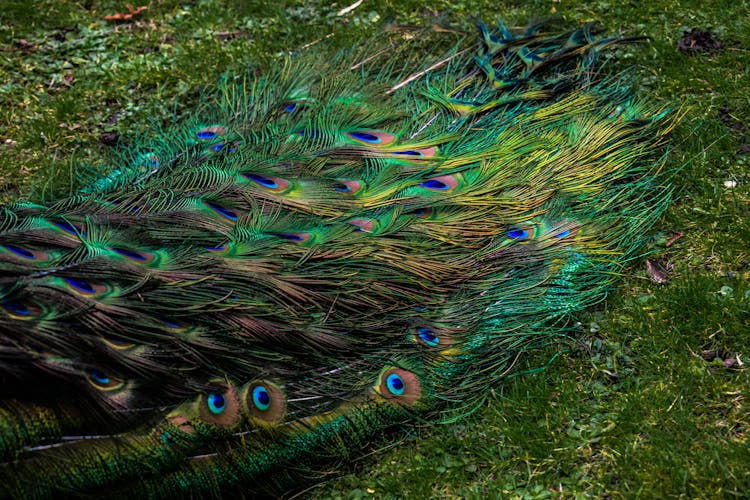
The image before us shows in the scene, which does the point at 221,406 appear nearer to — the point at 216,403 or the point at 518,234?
the point at 216,403

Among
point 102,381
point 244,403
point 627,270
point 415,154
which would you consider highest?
point 102,381

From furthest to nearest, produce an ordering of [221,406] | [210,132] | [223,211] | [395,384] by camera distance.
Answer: [210,132]
[223,211]
[395,384]
[221,406]

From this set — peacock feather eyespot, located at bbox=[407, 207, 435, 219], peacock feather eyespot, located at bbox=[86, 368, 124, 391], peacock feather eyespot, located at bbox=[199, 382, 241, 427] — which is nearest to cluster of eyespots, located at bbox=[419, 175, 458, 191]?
peacock feather eyespot, located at bbox=[407, 207, 435, 219]

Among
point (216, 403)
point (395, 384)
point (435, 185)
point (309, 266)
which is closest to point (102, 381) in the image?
point (216, 403)

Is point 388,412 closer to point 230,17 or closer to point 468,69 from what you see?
point 468,69

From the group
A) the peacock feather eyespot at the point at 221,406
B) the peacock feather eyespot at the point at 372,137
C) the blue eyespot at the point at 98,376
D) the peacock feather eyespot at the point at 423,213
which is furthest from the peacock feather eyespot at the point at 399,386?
the peacock feather eyespot at the point at 372,137

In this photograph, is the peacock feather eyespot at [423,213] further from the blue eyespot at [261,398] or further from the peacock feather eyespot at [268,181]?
the blue eyespot at [261,398]

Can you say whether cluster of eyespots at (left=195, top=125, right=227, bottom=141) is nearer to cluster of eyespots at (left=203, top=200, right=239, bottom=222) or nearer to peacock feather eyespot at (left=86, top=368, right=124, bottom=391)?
cluster of eyespots at (left=203, top=200, right=239, bottom=222)
